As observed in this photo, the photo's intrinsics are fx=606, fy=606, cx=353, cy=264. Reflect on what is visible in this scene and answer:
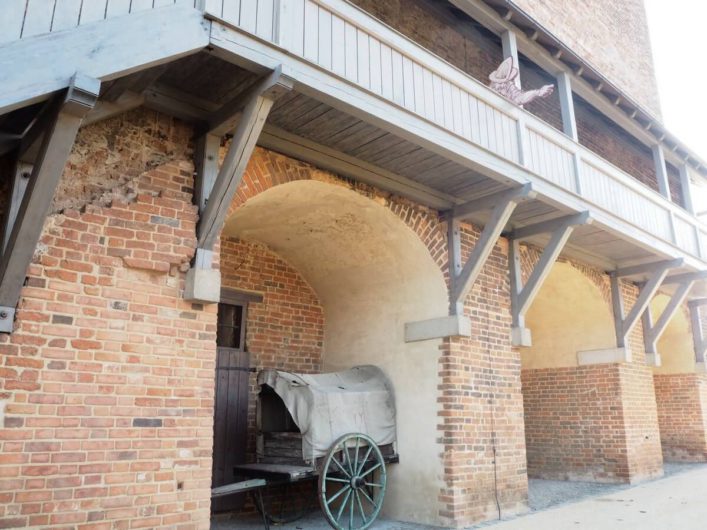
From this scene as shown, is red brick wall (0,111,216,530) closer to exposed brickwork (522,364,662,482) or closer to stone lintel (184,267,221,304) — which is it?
stone lintel (184,267,221,304)

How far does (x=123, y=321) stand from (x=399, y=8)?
6511mm

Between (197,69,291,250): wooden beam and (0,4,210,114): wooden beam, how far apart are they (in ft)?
1.99

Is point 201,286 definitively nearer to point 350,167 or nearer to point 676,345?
point 350,167

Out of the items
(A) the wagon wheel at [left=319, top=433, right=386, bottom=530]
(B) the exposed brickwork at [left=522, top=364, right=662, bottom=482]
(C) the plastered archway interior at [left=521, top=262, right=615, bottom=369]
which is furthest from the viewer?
(C) the plastered archway interior at [left=521, top=262, right=615, bottom=369]

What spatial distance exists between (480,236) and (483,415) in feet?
7.29

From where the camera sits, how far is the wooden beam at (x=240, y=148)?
4.77 meters

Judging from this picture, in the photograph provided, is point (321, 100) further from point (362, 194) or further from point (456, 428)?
point (456, 428)

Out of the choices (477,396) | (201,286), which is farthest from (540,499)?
(201,286)

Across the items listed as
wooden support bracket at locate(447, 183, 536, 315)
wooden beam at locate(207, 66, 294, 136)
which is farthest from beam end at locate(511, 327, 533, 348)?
wooden beam at locate(207, 66, 294, 136)

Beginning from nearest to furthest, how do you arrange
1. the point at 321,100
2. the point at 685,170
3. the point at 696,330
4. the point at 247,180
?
the point at 321,100 < the point at 247,180 < the point at 685,170 < the point at 696,330

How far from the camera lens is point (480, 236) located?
24.1ft

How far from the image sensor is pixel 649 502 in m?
8.18

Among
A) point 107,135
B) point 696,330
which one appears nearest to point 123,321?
point 107,135

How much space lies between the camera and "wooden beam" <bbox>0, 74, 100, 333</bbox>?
371 cm
